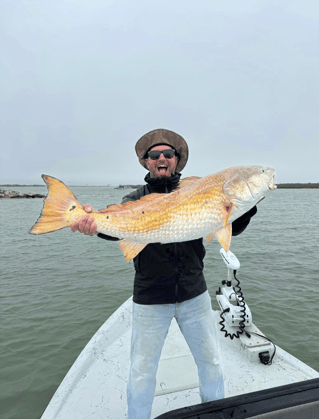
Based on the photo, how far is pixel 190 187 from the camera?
2746 mm

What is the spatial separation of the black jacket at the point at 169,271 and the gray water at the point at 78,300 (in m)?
3.59

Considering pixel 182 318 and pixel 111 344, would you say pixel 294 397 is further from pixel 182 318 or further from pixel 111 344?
pixel 111 344

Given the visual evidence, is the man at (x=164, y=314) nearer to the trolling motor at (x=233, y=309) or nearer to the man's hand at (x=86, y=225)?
the man's hand at (x=86, y=225)

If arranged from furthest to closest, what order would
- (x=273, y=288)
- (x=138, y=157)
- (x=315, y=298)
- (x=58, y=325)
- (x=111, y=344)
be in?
(x=273, y=288), (x=315, y=298), (x=58, y=325), (x=111, y=344), (x=138, y=157)

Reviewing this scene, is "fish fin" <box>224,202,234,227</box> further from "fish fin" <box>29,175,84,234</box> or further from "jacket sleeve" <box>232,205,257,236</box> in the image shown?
"fish fin" <box>29,175,84,234</box>

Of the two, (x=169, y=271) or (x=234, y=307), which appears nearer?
(x=169, y=271)

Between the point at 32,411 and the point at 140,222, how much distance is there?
415 centimetres

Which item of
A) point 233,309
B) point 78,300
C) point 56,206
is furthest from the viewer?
point 78,300

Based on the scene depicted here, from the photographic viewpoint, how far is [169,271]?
8.84 ft

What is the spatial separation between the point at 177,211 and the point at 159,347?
148cm

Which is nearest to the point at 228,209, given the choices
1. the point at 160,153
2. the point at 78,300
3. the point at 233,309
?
the point at 160,153

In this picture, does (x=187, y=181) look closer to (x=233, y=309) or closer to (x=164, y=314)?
(x=164, y=314)

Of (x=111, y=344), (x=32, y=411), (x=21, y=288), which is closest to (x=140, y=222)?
(x=111, y=344)

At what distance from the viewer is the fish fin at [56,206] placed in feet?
8.79
